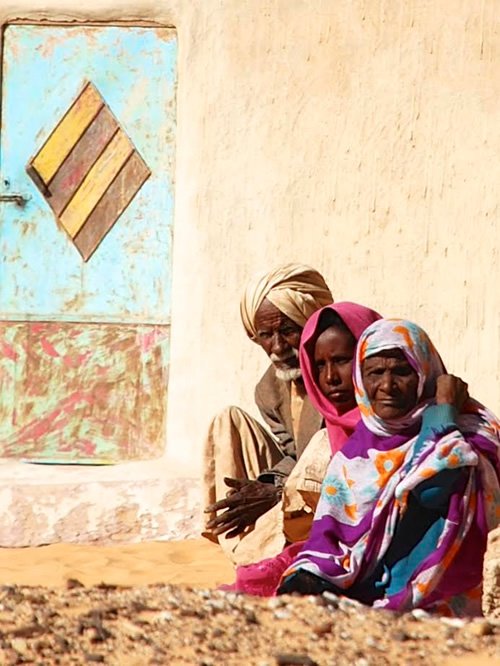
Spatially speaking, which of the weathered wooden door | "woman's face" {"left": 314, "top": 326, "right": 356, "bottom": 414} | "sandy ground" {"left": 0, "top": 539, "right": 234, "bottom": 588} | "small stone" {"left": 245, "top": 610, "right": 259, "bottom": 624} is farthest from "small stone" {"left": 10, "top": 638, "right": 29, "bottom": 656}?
the weathered wooden door

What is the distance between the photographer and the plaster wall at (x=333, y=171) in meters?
7.75

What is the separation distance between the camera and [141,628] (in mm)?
4363

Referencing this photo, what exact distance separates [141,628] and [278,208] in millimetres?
3926

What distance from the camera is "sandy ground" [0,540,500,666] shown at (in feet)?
13.4

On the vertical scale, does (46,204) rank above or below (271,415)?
above

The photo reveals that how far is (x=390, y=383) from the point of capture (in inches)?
208

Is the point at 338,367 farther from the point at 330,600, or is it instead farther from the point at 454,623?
the point at 454,623

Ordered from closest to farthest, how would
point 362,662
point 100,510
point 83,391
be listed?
point 362,662 < point 100,510 < point 83,391

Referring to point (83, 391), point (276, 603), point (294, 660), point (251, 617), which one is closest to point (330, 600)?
point (276, 603)

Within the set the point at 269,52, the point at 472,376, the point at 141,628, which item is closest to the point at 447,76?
the point at 269,52

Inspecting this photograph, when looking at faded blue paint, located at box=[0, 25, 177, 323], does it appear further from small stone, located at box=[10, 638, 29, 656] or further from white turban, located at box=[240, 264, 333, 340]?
small stone, located at box=[10, 638, 29, 656]

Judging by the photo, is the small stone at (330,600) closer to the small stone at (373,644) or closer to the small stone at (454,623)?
the small stone at (454,623)

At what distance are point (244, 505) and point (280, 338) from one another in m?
0.74

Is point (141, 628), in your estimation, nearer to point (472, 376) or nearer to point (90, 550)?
point (90, 550)
